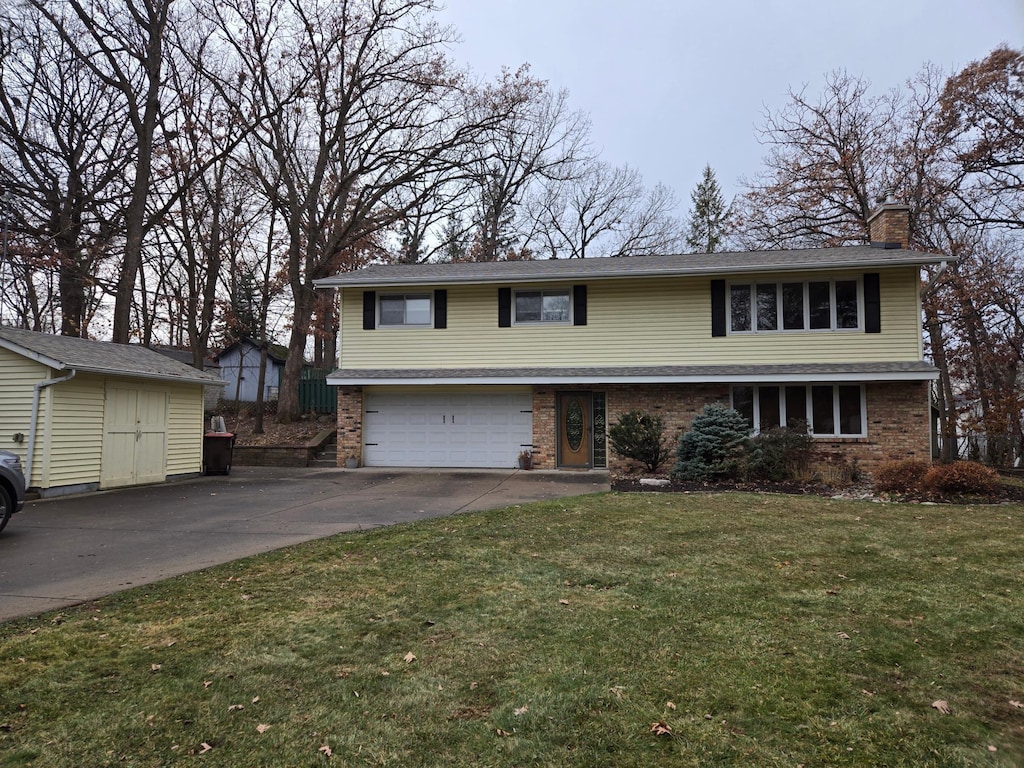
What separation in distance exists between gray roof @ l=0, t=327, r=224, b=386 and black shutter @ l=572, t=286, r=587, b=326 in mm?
8757

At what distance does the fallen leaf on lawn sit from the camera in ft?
9.04

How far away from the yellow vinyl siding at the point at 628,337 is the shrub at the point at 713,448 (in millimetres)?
2656

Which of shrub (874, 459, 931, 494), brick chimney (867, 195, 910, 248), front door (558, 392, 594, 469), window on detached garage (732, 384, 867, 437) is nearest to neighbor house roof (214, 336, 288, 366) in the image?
front door (558, 392, 594, 469)

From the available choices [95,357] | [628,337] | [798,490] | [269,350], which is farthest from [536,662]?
[269,350]

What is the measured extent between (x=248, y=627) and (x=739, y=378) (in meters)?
12.5

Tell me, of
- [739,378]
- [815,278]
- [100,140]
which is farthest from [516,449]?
[100,140]

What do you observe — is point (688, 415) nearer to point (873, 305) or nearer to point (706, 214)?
point (873, 305)

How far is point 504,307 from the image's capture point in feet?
53.0

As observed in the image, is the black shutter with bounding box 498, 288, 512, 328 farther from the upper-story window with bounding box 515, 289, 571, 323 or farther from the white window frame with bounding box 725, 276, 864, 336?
the white window frame with bounding box 725, 276, 864, 336

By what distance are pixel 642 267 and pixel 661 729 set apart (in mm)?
13770

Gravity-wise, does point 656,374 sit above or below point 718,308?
below

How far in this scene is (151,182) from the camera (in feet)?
65.0

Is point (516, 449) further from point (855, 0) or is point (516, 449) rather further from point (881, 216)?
point (855, 0)

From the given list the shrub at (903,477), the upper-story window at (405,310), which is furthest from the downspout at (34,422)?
the shrub at (903,477)
